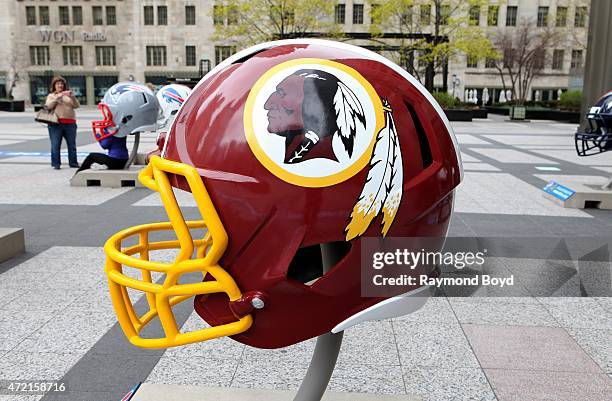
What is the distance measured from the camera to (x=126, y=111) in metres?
8.62

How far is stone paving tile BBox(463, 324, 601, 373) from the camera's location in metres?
3.27

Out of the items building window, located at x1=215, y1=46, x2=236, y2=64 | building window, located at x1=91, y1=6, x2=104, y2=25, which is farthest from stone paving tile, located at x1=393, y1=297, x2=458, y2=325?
building window, located at x1=91, y1=6, x2=104, y2=25

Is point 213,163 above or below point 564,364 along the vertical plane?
above

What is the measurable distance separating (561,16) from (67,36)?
43532 mm

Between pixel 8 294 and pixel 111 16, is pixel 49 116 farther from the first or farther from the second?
pixel 111 16

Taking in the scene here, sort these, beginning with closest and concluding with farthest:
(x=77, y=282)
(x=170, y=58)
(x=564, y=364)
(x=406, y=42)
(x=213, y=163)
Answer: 1. (x=213, y=163)
2. (x=564, y=364)
3. (x=77, y=282)
4. (x=406, y=42)
5. (x=170, y=58)

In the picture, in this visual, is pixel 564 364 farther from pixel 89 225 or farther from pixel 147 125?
pixel 147 125

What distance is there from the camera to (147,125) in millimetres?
8828

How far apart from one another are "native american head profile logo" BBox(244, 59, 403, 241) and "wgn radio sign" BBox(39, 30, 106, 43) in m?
51.7

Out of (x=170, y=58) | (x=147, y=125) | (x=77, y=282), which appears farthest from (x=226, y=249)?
(x=170, y=58)

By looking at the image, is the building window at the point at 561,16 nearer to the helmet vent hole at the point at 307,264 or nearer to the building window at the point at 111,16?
the building window at the point at 111,16

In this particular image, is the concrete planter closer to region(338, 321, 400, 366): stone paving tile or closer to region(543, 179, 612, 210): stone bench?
region(543, 179, 612, 210): stone bench

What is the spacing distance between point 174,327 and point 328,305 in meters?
0.48

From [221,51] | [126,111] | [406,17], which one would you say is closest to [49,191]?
[126,111]
